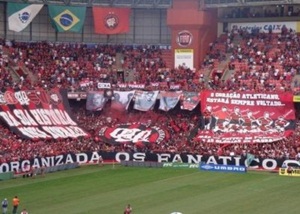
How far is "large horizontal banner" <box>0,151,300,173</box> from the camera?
54141 mm

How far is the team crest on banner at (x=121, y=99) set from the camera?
217 ft

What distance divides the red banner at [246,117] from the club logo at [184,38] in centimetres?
870

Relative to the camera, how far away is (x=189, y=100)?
64.7 m

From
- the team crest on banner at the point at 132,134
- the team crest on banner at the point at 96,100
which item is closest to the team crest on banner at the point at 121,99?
the team crest on banner at the point at 96,100

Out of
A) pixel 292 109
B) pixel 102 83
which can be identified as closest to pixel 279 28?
pixel 292 109

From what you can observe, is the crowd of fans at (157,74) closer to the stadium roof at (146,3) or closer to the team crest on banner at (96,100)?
the team crest on banner at (96,100)

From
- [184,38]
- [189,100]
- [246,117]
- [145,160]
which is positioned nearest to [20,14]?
[184,38]

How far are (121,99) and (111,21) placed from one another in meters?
10.5

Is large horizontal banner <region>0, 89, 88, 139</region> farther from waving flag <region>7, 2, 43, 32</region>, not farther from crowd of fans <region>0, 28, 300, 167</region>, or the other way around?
waving flag <region>7, 2, 43, 32</region>

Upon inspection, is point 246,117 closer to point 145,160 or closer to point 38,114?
point 145,160

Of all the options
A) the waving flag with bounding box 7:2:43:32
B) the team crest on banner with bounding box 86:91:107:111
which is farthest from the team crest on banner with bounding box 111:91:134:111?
the waving flag with bounding box 7:2:43:32

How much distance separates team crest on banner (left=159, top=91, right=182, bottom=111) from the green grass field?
9.32m

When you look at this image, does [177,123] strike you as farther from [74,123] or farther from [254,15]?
[254,15]

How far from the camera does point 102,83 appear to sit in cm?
6750
